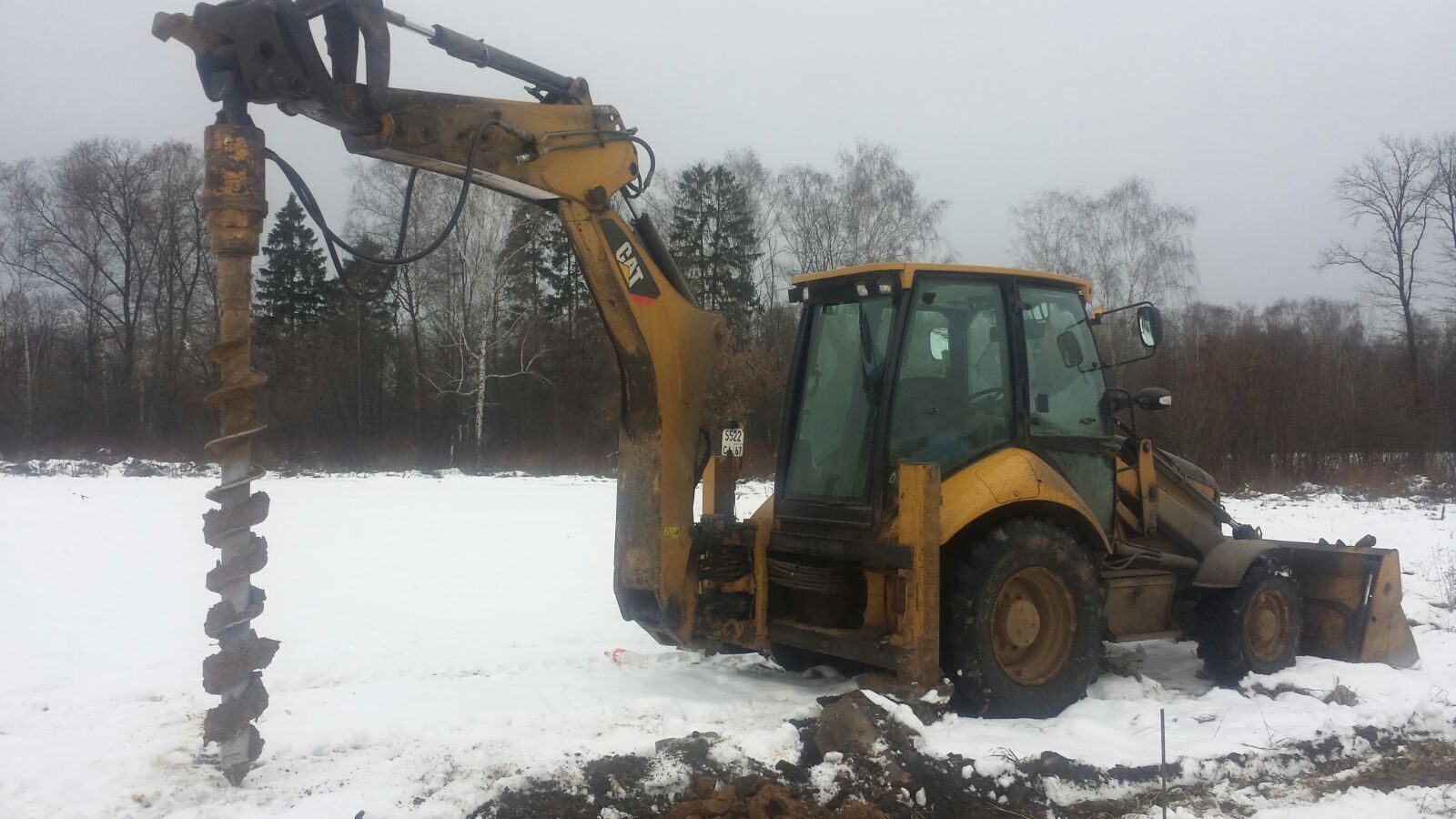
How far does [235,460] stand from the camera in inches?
165

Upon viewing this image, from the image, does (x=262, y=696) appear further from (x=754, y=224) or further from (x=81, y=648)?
(x=754, y=224)

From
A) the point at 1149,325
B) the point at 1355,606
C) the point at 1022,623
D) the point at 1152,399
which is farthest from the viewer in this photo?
the point at 1355,606

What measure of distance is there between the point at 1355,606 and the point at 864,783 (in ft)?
13.2

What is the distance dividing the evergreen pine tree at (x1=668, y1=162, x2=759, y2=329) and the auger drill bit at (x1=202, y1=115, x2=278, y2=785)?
2959 cm

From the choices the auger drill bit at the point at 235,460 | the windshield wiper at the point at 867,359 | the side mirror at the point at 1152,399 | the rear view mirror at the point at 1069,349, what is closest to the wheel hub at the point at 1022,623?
the windshield wiper at the point at 867,359

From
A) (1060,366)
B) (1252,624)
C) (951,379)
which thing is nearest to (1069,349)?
(1060,366)

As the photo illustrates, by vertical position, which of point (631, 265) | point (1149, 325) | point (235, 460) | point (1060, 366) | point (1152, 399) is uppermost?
point (631, 265)

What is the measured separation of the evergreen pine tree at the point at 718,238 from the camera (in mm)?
34719

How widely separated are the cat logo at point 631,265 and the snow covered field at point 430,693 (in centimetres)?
197

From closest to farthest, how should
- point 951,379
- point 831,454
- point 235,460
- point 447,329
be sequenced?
point 235,460 → point 951,379 → point 831,454 → point 447,329

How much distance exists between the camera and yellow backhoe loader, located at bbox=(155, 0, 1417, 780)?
4215mm

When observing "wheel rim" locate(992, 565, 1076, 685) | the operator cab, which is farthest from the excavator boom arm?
"wheel rim" locate(992, 565, 1076, 685)

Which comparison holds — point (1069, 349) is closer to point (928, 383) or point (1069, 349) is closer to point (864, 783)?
point (928, 383)

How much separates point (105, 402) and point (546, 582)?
31.6 metres
